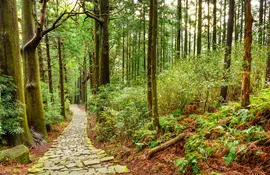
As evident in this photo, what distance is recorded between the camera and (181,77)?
19.8ft

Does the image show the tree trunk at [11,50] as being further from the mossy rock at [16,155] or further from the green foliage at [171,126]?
the green foliage at [171,126]

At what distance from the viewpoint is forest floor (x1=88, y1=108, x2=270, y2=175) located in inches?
105

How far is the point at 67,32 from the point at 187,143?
1106cm

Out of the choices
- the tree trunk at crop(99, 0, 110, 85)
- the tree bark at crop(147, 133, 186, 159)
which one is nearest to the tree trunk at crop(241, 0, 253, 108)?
the tree bark at crop(147, 133, 186, 159)

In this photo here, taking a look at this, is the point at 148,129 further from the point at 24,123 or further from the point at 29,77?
the point at 29,77

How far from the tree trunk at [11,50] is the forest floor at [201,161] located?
348 cm

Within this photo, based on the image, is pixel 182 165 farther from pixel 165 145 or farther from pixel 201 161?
pixel 165 145

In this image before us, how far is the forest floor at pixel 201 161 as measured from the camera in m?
2.68

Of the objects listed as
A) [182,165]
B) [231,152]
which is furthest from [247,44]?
[182,165]

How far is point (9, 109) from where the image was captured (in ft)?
18.9

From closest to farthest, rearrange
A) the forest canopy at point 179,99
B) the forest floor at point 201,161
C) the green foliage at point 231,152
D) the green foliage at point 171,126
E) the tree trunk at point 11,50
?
the forest floor at point 201,161
the green foliage at point 231,152
the forest canopy at point 179,99
the green foliage at point 171,126
the tree trunk at point 11,50

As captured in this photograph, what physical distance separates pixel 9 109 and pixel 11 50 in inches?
77.9

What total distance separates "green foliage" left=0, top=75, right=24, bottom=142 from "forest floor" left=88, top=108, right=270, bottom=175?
3.34 meters

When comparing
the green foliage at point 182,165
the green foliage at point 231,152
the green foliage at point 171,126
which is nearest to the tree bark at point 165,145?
the green foliage at point 171,126
